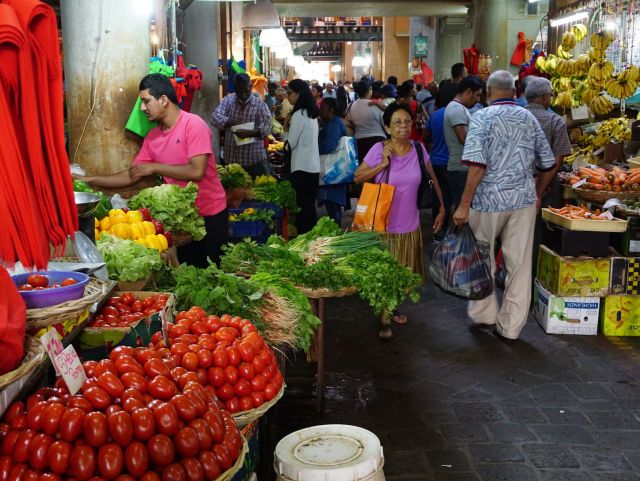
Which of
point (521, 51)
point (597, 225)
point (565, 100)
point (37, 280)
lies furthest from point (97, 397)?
point (521, 51)

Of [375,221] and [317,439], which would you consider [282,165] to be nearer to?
[375,221]

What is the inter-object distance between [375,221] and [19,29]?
4.35m

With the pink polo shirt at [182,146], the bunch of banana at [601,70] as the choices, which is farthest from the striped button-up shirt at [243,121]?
the pink polo shirt at [182,146]

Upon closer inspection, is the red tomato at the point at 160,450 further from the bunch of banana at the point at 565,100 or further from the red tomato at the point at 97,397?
the bunch of banana at the point at 565,100

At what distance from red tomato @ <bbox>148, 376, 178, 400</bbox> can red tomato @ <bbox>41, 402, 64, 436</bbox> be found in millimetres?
320

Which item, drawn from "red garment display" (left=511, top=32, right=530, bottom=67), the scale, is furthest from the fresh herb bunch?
"red garment display" (left=511, top=32, right=530, bottom=67)

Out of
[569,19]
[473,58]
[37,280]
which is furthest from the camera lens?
[473,58]

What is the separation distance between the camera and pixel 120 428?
241 centimetres

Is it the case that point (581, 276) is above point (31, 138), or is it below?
below

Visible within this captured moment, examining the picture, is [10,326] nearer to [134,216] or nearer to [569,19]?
[134,216]

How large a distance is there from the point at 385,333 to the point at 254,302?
2.70 meters

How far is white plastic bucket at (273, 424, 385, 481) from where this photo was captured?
300cm

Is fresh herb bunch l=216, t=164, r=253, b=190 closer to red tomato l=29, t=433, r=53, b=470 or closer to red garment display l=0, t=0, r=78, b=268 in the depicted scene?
red garment display l=0, t=0, r=78, b=268

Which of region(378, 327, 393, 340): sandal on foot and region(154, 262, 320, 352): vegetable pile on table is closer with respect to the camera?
region(154, 262, 320, 352): vegetable pile on table
